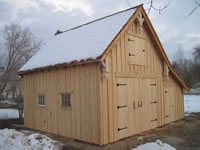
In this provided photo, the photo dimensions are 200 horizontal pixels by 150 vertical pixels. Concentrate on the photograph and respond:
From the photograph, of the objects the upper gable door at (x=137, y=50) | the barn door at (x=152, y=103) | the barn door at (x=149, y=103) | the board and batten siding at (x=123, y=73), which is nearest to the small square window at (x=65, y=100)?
the board and batten siding at (x=123, y=73)

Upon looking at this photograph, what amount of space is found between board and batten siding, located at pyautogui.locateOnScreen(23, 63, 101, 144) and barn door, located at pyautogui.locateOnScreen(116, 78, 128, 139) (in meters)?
1.14

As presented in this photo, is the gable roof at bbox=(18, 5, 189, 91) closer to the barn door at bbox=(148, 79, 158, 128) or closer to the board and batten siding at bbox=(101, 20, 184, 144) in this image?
the board and batten siding at bbox=(101, 20, 184, 144)

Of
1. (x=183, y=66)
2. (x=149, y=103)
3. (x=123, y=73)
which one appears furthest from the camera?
(x=183, y=66)

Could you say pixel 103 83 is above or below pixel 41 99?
above

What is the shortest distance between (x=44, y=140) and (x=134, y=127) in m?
3.82

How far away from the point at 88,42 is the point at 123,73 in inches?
78.3

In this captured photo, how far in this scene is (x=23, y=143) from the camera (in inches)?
231

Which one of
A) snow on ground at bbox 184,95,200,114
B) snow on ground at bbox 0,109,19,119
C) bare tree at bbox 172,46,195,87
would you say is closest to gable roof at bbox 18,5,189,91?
snow on ground at bbox 0,109,19,119

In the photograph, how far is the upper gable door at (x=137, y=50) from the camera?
338 inches

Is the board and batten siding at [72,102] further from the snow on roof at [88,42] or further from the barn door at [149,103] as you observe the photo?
the barn door at [149,103]

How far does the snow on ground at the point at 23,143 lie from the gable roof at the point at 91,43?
9.63 feet

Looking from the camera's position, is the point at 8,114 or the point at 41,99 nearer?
the point at 41,99

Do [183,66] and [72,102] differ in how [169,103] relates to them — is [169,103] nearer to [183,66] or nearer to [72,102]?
[72,102]

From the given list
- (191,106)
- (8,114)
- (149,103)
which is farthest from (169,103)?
(8,114)
